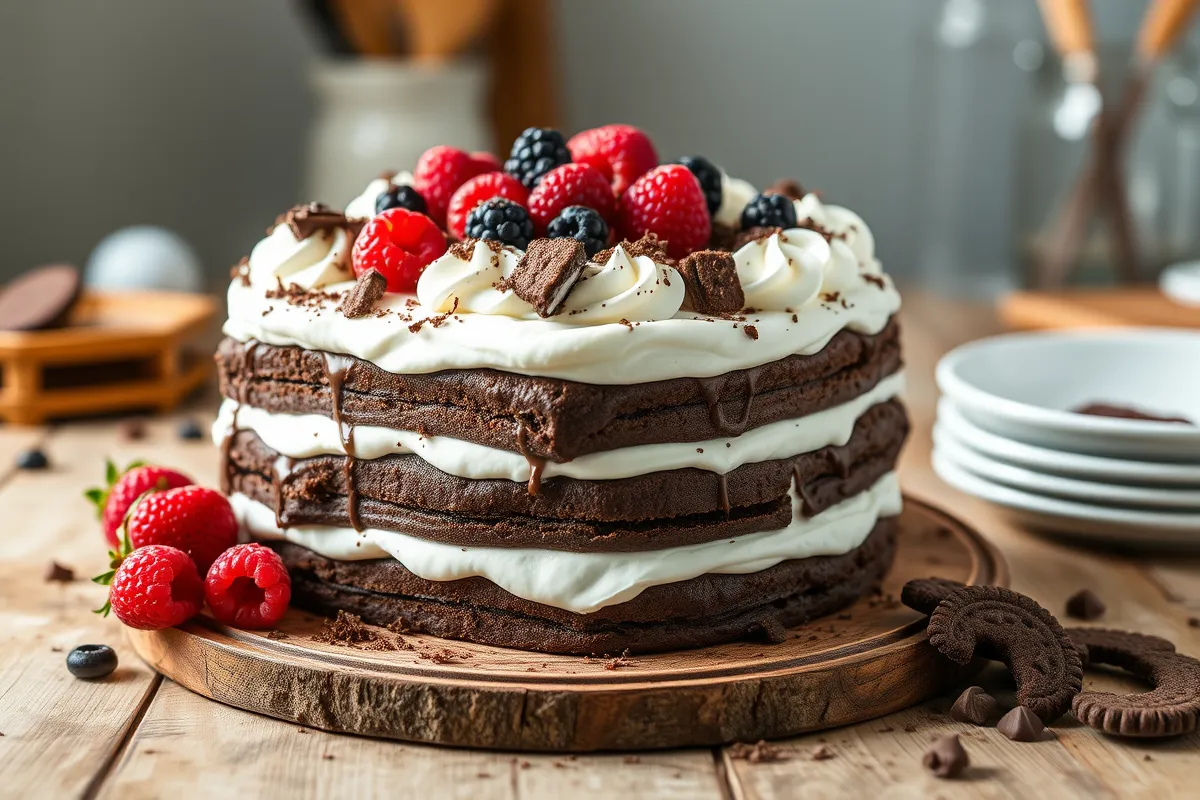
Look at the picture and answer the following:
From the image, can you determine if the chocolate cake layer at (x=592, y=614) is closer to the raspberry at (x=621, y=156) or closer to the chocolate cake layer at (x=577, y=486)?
the chocolate cake layer at (x=577, y=486)

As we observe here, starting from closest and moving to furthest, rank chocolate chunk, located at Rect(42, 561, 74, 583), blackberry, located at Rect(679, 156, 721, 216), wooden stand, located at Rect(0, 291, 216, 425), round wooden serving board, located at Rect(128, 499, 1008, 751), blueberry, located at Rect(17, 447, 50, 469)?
round wooden serving board, located at Rect(128, 499, 1008, 751), blackberry, located at Rect(679, 156, 721, 216), chocolate chunk, located at Rect(42, 561, 74, 583), blueberry, located at Rect(17, 447, 50, 469), wooden stand, located at Rect(0, 291, 216, 425)

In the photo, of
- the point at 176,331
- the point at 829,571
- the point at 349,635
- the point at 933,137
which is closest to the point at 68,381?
the point at 176,331

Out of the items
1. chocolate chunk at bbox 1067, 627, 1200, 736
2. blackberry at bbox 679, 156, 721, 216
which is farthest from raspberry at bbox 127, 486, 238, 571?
chocolate chunk at bbox 1067, 627, 1200, 736

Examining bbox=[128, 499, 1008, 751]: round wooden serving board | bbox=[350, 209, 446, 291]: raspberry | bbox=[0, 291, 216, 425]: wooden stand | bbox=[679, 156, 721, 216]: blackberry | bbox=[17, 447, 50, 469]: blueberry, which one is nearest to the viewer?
bbox=[128, 499, 1008, 751]: round wooden serving board

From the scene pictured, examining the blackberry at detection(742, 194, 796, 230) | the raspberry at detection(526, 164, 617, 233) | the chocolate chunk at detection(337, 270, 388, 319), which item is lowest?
the chocolate chunk at detection(337, 270, 388, 319)

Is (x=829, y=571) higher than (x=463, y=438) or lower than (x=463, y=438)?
lower

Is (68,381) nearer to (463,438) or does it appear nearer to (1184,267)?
(463,438)

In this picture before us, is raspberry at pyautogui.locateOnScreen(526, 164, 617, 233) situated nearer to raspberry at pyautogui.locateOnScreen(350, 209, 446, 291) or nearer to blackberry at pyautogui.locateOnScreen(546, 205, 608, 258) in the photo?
blackberry at pyautogui.locateOnScreen(546, 205, 608, 258)
